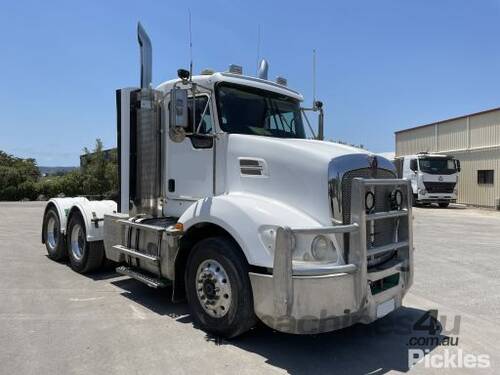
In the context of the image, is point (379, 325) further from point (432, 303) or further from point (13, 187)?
point (13, 187)

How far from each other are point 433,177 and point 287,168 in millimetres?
22654

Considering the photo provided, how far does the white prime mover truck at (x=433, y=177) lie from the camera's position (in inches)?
990

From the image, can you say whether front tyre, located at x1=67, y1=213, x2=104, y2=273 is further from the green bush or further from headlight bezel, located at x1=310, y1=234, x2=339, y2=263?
the green bush

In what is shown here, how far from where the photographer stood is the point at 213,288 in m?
4.84

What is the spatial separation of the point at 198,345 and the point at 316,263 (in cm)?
155

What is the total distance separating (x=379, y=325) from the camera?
545 cm

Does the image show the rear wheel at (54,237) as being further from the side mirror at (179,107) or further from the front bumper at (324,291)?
the front bumper at (324,291)

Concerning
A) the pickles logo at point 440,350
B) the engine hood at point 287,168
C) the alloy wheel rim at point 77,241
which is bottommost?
the pickles logo at point 440,350

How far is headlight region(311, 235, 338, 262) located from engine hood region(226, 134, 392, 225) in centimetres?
24

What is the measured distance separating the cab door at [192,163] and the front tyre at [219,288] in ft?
2.99

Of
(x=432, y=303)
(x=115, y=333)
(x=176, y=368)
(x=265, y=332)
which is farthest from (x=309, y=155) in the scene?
(x=432, y=303)

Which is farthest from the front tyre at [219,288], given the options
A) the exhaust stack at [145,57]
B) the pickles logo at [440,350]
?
the exhaust stack at [145,57]

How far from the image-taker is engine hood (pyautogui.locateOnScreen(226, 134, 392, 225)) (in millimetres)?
4508

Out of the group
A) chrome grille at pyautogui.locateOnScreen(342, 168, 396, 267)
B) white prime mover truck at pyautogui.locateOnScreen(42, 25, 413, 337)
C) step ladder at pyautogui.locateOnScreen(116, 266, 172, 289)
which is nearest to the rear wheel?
white prime mover truck at pyautogui.locateOnScreen(42, 25, 413, 337)
